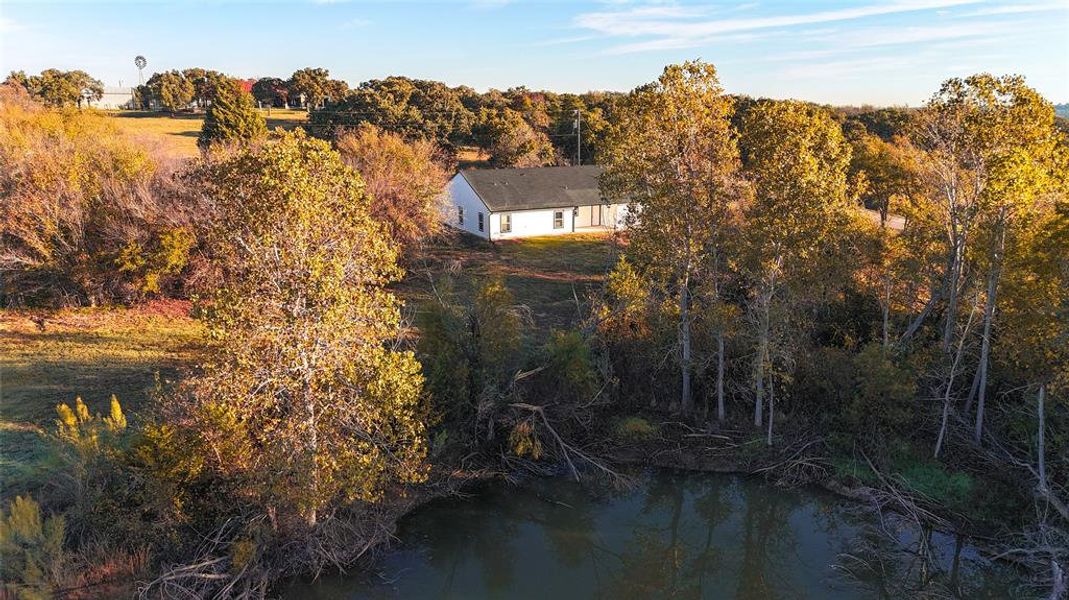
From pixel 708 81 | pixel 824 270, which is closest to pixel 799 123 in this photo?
pixel 708 81

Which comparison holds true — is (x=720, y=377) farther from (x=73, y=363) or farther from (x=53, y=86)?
(x=53, y=86)

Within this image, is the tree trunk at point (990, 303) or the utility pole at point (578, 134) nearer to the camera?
the tree trunk at point (990, 303)

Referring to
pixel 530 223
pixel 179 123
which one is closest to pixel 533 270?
pixel 530 223

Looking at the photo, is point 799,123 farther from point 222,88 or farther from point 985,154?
point 222,88

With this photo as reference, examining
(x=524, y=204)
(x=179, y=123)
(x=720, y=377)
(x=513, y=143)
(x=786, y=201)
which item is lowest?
(x=720, y=377)

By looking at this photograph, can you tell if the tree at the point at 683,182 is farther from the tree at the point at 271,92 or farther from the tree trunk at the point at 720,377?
the tree at the point at 271,92

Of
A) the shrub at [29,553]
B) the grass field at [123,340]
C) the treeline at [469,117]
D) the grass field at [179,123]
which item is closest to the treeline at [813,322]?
the grass field at [123,340]
